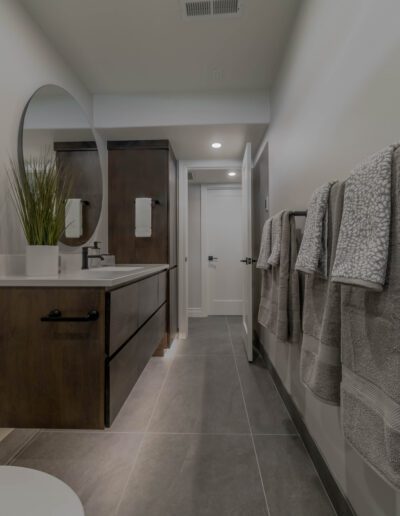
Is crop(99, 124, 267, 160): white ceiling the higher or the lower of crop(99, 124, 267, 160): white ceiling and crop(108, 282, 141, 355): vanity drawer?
the higher

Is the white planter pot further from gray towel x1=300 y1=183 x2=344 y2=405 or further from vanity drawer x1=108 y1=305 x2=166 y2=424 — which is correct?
gray towel x1=300 y1=183 x2=344 y2=405

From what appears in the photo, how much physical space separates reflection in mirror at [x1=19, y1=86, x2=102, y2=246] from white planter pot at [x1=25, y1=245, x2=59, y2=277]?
1.54 feet

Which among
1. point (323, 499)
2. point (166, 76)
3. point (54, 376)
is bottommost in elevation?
point (323, 499)

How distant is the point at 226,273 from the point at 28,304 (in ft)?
10.8

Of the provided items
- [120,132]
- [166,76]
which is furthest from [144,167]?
[166,76]

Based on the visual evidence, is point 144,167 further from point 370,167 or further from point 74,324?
point 370,167

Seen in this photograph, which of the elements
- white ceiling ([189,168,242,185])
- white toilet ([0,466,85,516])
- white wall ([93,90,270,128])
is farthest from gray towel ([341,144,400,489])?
white ceiling ([189,168,242,185])

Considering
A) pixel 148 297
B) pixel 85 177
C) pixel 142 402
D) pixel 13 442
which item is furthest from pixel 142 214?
pixel 13 442

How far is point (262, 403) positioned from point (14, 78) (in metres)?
2.39

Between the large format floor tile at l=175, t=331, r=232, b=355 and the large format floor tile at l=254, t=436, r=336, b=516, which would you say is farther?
the large format floor tile at l=175, t=331, r=232, b=355

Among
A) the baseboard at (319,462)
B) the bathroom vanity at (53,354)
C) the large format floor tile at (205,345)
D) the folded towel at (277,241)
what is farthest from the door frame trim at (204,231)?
the bathroom vanity at (53,354)

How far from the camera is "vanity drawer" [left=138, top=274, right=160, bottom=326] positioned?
1.43 m

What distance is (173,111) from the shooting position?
87.7 inches

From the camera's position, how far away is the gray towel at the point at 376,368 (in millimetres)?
529
